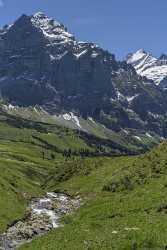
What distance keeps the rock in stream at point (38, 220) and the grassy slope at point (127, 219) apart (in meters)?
5.03

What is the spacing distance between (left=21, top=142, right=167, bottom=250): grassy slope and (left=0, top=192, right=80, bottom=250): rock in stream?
503 cm

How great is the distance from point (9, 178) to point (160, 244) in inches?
4095

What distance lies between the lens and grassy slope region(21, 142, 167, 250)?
48.2 m

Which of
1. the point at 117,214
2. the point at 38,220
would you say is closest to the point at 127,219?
the point at 117,214

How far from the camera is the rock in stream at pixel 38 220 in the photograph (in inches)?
2940

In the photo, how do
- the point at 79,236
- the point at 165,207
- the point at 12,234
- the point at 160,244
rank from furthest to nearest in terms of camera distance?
the point at 12,234 → the point at 165,207 → the point at 79,236 → the point at 160,244

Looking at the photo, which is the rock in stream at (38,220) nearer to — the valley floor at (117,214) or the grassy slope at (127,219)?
the valley floor at (117,214)

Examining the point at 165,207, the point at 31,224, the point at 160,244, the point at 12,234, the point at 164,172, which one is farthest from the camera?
the point at 164,172

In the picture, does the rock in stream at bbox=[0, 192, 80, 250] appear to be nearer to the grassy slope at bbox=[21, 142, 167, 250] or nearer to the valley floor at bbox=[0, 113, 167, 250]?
the valley floor at bbox=[0, 113, 167, 250]

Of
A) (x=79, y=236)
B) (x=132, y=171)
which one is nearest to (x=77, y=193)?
(x=132, y=171)

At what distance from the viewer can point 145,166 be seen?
10256cm

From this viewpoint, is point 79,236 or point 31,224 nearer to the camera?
point 79,236

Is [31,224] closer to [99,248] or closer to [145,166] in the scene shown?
[145,166]

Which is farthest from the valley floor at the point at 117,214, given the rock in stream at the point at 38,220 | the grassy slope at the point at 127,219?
the rock in stream at the point at 38,220
